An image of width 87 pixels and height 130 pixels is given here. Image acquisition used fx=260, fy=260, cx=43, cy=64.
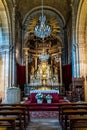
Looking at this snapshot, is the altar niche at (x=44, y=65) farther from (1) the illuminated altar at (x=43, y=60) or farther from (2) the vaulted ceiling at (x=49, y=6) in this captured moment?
(2) the vaulted ceiling at (x=49, y=6)

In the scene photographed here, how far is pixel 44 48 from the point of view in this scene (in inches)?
997

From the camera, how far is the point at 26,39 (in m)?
25.7

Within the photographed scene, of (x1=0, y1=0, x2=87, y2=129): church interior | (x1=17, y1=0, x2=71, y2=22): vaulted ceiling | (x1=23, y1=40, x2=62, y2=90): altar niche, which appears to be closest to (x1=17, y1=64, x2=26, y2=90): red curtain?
(x1=0, y1=0, x2=87, y2=129): church interior

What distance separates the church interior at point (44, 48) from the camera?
1852 cm

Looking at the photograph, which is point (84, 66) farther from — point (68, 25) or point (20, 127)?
point (20, 127)

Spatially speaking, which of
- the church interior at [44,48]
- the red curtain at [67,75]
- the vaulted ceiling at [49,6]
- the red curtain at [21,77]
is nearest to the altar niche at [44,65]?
the church interior at [44,48]

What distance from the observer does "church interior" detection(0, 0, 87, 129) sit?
18516mm

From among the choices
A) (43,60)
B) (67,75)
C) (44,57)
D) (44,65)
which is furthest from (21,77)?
(67,75)

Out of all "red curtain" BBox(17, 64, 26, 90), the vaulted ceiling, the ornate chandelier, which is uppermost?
the vaulted ceiling

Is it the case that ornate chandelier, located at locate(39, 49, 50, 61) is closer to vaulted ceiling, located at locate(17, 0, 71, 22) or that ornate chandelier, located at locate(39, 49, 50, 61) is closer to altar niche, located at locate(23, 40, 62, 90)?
altar niche, located at locate(23, 40, 62, 90)

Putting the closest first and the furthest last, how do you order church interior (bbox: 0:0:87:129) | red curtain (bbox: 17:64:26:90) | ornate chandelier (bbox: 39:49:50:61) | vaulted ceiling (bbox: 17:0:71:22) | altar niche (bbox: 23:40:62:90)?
1. church interior (bbox: 0:0:87:129)
2. ornate chandelier (bbox: 39:49:50:61)
3. altar niche (bbox: 23:40:62:90)
4. red curtain (bbox: 17:64:26:90)
5. vaulted ceiling (bbox: 17:0:71:22)

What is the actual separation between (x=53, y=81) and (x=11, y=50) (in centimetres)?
660

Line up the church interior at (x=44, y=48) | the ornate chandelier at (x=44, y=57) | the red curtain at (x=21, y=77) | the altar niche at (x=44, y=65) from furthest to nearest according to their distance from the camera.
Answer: the red curtain at (x=21, y=77) → the altar niche at (x=44, y=65) → the ornate chandelier at (x=44, y=57) → the church interior at (x=44, y=48)

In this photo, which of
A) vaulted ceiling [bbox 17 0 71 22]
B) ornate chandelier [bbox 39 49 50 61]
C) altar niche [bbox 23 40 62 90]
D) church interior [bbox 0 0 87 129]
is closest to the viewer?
church interior [bbox 0 0 87 129]
